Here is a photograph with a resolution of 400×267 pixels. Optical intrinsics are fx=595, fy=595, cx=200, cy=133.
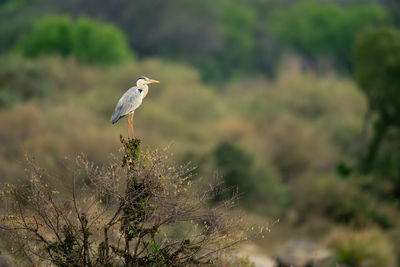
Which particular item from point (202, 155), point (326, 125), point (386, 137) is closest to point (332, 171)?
point (386, 137)

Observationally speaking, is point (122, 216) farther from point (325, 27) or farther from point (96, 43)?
point (325, 27)

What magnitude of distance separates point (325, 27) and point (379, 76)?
43.8 meters

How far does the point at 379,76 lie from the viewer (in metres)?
30.1

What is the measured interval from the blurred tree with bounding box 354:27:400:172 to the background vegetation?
58 mm

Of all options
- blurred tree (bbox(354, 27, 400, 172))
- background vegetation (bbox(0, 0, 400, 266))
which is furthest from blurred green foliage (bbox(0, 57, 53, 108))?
blurred tree (bbox(354, 27, 400, 172))

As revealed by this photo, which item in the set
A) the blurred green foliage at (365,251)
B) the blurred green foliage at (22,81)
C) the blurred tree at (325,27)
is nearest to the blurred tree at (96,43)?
the blurred green foliage at (22,81)

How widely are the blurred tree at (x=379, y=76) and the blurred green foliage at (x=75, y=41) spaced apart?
2380 cm

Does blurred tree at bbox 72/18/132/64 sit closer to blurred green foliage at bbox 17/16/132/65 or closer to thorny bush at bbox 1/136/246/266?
blurred green foliage at bbox 17/16/132/65

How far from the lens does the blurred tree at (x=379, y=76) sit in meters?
29.8

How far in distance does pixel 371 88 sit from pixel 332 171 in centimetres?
497

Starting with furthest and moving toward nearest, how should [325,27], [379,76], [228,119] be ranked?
[325,27]
[228,119]
[379,76]

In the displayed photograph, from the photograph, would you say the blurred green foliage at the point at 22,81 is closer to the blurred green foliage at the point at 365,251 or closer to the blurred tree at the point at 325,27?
the blurred green foliage at the point at 365,251

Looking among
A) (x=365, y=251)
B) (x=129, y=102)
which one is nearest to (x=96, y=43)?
(x=365, y=251)

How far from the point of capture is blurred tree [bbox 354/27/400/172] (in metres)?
29.8
